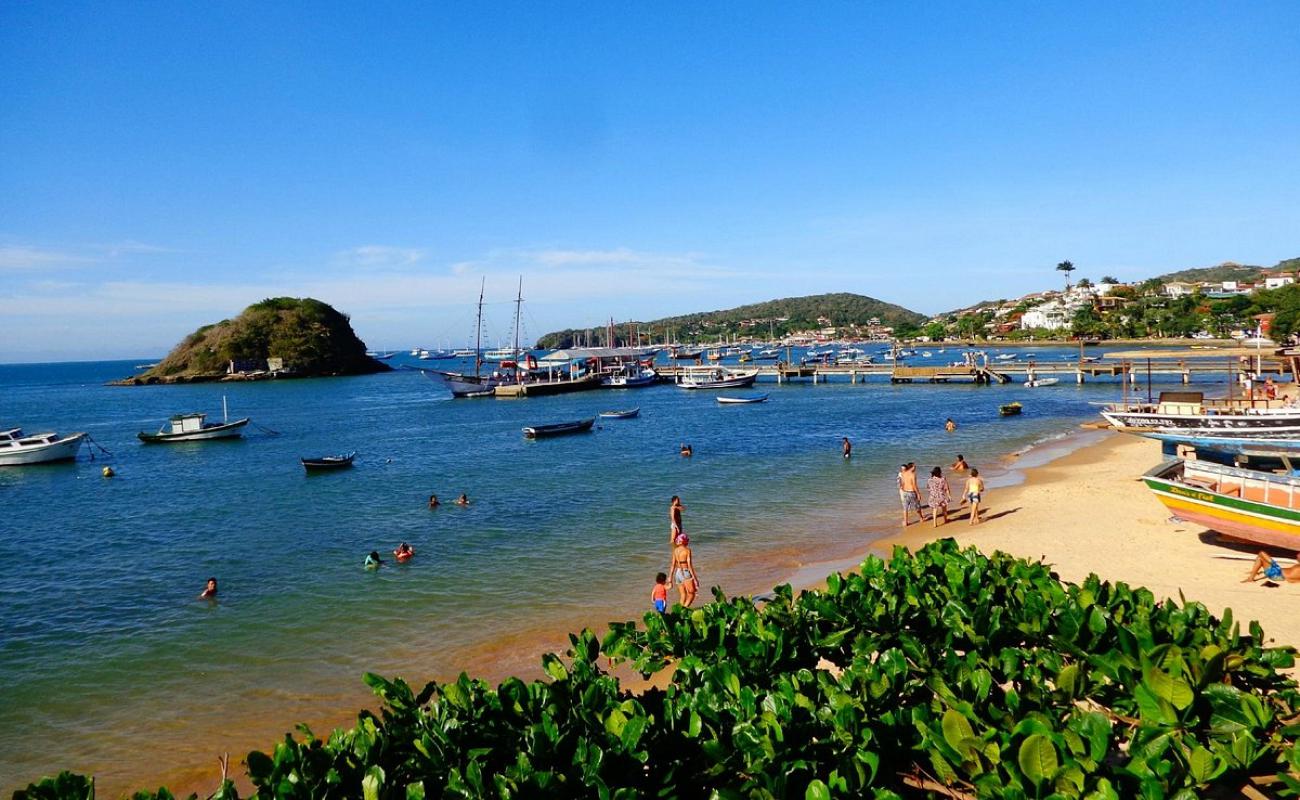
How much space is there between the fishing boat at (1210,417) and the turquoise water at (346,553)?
5.35 meters

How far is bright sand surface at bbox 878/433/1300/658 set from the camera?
43.1 ft

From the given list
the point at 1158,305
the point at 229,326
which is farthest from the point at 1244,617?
the point at 1158,305

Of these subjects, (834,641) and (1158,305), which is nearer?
(834,641)

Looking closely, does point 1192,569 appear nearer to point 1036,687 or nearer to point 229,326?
point 1036,687

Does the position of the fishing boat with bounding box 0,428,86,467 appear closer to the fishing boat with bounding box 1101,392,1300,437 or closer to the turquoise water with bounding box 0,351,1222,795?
the turquoise water with bounding box 0,351,1222,795

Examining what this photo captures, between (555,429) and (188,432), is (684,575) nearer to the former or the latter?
(555,429)

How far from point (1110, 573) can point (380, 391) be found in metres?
99.7

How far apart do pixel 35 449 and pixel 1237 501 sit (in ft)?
181

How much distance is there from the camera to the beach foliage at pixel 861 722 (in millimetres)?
4859

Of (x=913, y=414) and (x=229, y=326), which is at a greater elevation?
(x=229, y=326)

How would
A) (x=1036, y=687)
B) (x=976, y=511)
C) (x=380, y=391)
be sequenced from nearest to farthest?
(x=1036, y=687), (x=976, y=511), (x=380, y=391)

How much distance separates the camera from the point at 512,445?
4697 cm

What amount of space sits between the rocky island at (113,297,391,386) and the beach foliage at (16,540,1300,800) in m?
144

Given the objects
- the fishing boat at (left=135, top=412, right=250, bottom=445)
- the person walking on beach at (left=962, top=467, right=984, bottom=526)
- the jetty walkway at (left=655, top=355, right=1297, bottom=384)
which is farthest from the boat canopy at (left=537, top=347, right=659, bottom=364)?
the person walking on beach at (left=962, top=467, right=984, bottom=526)
